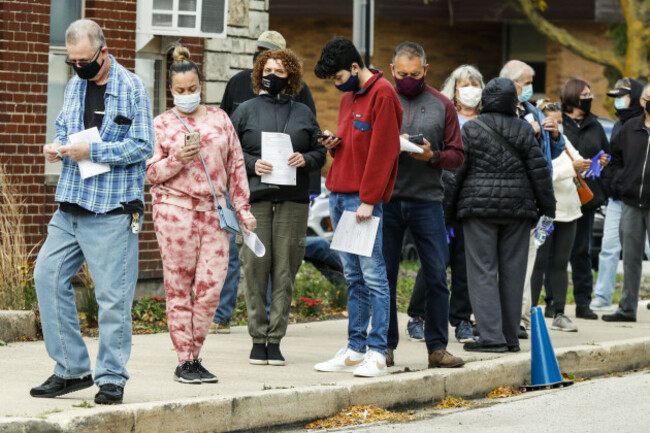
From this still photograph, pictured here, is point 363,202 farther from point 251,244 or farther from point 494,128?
point 494,128

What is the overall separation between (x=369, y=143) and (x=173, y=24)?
4.43m

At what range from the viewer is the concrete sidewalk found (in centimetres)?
651

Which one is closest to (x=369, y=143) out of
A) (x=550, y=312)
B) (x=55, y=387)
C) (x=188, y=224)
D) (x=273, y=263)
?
(x=273, y=263)

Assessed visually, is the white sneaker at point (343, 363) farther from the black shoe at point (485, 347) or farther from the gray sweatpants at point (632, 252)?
the gray sweatpants at point (632, 252)

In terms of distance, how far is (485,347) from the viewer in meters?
9.30

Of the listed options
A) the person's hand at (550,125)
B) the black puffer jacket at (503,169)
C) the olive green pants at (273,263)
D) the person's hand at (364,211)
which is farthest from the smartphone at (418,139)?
the person's hand at (550,125)

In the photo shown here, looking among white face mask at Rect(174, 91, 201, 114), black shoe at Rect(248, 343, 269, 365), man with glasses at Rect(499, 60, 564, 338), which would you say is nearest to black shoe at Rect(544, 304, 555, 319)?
man with glasses at Rect(499, 60, 564, 338)

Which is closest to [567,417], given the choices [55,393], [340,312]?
[55,393]

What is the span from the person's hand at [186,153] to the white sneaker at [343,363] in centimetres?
175

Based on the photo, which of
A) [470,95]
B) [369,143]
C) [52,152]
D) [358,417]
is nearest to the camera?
[52,152]

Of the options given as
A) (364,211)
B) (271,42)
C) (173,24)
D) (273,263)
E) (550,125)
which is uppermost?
(173,24)

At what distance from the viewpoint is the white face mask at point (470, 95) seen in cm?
980

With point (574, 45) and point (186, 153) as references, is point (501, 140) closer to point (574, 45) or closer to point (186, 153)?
point (186, 153)

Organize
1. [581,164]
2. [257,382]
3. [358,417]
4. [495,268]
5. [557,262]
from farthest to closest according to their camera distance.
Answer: [557,262] < [581,164] < [495,268] < [257,382] < [358,417]
